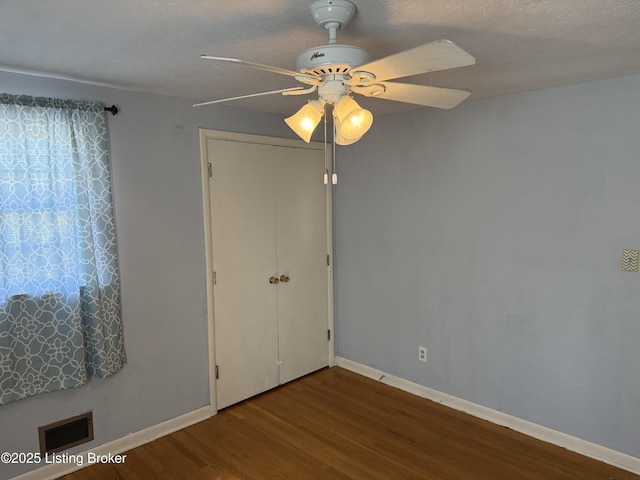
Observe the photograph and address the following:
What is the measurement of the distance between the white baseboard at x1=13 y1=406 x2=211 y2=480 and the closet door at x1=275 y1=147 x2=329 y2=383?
848 millimetres

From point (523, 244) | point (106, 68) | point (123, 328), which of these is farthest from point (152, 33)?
point (523, 244)

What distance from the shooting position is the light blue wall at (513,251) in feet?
8.06

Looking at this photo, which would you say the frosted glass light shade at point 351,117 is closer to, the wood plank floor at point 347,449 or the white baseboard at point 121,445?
the wood plank floor at point 347,449

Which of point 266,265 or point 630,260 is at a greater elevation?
point 630,260

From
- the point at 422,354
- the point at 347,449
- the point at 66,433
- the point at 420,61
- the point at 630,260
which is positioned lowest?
the point at 347,449

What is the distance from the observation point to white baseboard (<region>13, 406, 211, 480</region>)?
2.43m

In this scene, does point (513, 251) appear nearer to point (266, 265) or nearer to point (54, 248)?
point (266, 265)

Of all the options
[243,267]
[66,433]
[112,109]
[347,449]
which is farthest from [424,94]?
[66,433]

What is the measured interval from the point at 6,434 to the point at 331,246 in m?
2.65

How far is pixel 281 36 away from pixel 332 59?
1.58ft

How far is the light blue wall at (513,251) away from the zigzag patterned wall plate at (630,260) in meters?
0.03

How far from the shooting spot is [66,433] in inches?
98.2

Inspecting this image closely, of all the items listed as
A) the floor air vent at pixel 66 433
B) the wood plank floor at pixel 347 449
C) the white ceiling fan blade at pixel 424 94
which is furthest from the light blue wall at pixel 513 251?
the floor air vent at pixel 66 433

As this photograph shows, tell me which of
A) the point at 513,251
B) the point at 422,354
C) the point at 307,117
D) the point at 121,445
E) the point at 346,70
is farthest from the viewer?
the point at 422,354
